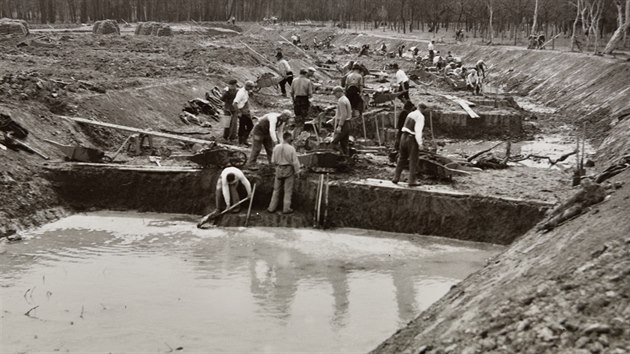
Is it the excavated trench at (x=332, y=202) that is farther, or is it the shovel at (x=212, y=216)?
the shovel at (x=212, y=216)

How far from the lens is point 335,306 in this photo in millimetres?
9258

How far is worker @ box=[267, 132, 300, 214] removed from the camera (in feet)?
41.3

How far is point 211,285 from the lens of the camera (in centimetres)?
991

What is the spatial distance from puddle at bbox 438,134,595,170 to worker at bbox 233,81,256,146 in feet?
17.4

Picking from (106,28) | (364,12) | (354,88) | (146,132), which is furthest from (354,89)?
(364,12)

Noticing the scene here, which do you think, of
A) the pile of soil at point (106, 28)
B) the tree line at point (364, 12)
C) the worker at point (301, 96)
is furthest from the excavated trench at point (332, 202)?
the pile of soil at point (106, 28)

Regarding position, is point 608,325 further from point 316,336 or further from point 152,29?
point 152,29

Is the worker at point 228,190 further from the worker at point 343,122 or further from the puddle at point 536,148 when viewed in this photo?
the puddle at point 536,148

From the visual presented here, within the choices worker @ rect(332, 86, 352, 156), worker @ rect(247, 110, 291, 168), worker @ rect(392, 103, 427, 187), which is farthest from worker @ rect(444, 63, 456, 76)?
worker @ rect(392, 103, 427, 187)

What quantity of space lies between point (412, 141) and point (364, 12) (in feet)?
251

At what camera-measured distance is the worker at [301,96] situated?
16359mm

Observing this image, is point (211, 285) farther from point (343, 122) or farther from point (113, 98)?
point (113, 98)

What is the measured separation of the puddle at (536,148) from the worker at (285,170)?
5.40 meters

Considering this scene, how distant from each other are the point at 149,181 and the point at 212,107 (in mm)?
8041
